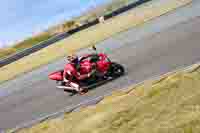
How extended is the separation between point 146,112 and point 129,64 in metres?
8.53

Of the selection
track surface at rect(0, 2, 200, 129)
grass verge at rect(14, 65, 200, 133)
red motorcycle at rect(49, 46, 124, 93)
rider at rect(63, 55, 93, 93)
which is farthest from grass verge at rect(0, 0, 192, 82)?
grass verge at rect(14, 65, 200, 133)

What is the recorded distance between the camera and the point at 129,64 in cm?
1827

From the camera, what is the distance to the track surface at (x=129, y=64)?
15.8m

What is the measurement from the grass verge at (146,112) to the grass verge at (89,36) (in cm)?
1458

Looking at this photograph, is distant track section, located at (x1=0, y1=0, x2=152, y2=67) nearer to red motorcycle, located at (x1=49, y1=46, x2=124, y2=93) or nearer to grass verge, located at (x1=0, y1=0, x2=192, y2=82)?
grass verge, located at (x1=0, y1=0, x2=192, y2=82)

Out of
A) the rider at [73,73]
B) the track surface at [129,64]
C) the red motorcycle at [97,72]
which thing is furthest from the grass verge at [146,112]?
the rider at [73,73]

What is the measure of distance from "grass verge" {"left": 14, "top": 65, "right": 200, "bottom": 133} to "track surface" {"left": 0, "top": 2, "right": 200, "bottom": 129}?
2472 mm

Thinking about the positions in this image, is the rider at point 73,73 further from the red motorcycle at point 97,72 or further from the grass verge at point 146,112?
the grass verge at point 146,112

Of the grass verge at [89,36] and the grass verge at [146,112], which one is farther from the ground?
the grass verge at [146,112]

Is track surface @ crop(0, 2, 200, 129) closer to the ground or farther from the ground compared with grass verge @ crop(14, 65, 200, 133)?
closer to the ground

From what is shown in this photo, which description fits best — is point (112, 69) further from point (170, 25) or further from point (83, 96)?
point (170, 25)

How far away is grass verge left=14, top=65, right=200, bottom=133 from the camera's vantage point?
344 inches

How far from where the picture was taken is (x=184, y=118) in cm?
862

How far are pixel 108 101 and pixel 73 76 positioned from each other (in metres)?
4.36
